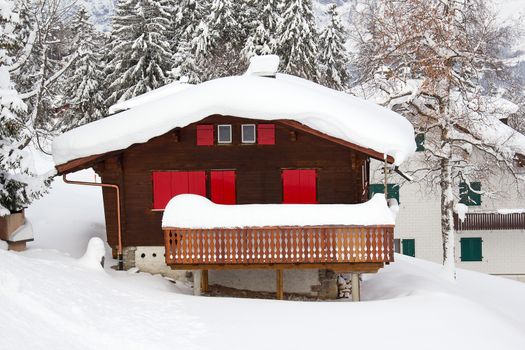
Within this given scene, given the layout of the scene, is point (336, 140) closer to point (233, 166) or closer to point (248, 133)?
point (248, 133)

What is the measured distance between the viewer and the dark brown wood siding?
21031 millimetres

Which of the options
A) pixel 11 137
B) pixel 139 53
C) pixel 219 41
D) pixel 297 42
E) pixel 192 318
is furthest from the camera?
pixel 219 41

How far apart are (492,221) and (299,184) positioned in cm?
1871

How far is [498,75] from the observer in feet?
75.5

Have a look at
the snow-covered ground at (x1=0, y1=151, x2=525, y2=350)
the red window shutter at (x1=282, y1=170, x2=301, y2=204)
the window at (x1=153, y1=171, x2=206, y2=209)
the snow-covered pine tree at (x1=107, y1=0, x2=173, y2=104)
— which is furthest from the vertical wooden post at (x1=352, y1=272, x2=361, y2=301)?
the snow-covered pine tree at (x1=107, y1=0, x2=173, y2=104)

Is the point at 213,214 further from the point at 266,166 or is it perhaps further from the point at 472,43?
the point at 472,43

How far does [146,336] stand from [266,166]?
28.1 feet

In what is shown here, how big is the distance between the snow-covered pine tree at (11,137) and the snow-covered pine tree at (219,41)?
2322 centimetres

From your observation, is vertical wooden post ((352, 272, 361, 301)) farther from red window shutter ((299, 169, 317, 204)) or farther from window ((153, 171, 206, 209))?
window ((153, 171, 206, 209))

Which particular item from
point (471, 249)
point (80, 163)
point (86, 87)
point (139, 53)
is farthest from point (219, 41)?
point (80, 163)

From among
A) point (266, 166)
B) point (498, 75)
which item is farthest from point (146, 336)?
point (498, 75)

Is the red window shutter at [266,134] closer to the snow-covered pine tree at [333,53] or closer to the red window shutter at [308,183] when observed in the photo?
the red window shutter at [308,183]

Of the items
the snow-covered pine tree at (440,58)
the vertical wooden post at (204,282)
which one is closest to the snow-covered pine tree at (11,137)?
the vertical wooden post at (204,282)

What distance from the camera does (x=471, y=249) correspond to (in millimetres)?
37000
